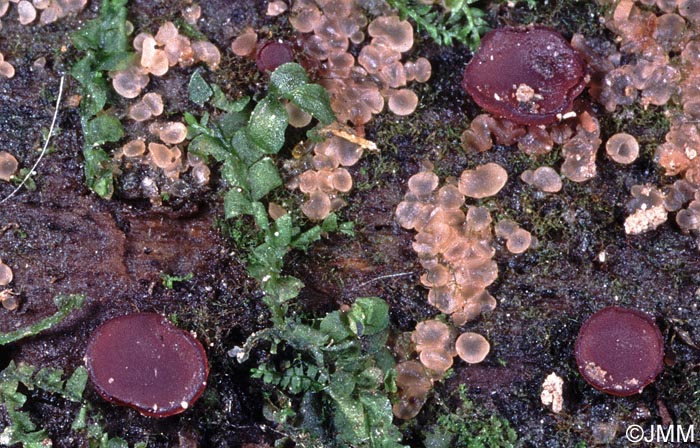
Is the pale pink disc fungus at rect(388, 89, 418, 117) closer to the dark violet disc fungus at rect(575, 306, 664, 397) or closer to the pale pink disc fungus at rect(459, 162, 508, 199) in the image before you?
the pale pink disc fungus at rect(459, 162, 508, 199)

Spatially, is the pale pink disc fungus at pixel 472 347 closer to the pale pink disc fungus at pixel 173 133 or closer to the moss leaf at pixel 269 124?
the moss leaf at pixel 269 124

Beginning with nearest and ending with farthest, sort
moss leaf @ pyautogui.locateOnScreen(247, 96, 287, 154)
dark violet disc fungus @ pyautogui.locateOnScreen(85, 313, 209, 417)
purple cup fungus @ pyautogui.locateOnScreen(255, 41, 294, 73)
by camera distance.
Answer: dark violet disc fungus @ pyautogui.locateOnScreen(85, 313, 209, 417), moss leaf @ pyautogui.locateOnScreen(247, 96, 287, 154), purple cup fungus @ pyautogui.locateOnScreen(255, 41, 294, 73)

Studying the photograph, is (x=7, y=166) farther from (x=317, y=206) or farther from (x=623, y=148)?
(x=623, y=148)

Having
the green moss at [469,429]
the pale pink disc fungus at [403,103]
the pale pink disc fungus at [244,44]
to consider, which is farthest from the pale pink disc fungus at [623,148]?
the pale pink disc fungus at [244,44]

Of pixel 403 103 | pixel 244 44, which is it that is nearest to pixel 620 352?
pixel 403 103

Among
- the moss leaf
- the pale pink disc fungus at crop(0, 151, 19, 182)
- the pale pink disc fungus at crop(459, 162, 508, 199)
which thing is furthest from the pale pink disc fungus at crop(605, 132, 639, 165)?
the pale pink disc fungus at crop(0, 151, 19, 182)

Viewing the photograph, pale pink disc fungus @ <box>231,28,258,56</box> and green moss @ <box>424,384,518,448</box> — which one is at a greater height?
pale pink disc fungus @ <box>231,28,258,56</box>

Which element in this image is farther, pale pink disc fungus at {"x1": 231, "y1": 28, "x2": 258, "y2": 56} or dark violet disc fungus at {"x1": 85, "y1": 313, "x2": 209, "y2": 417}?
pale pink disc fungus at {"x1": 231, "y1": 28, "x2": 258, "y2": 56}
